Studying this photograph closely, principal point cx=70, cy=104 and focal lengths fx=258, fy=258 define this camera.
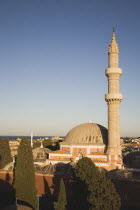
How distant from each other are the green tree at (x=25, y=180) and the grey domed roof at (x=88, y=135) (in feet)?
32.3

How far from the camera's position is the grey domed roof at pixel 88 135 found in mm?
29688

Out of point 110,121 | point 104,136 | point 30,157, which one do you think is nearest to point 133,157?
point 104,136

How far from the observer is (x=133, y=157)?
30.4m

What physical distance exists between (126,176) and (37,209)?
8.04 m

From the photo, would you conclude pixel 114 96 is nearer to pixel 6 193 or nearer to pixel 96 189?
pixel 96 189

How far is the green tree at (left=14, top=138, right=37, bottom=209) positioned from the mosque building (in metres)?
7.86

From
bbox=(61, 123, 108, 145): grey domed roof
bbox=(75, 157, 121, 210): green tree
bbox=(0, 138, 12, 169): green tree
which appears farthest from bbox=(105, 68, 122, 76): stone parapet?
bbox=(0, 138, 12, 169): green tree

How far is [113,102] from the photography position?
27578 mm

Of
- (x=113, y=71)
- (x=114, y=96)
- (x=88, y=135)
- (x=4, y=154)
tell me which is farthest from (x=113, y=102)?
(x=4, y=154)

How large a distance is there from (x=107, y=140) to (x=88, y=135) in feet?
7.42

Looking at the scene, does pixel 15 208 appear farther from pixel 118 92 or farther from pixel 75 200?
pixel 118 92

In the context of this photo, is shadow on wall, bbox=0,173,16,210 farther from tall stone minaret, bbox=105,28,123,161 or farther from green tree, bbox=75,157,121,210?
tall stone minaret, bbox=105,28,123,161

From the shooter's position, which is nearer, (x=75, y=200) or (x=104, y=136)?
(x=75, y=200)

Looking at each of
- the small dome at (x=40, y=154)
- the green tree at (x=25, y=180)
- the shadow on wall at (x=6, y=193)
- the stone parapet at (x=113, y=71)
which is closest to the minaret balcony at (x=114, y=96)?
the stone parapet at (x=113, y=71)
